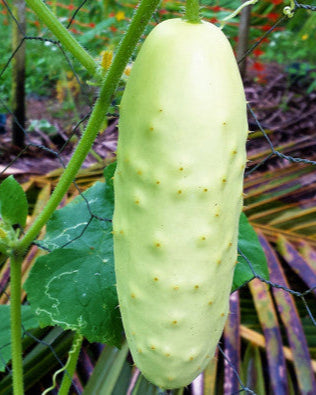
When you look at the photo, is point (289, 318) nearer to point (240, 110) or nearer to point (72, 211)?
point (72, 211)

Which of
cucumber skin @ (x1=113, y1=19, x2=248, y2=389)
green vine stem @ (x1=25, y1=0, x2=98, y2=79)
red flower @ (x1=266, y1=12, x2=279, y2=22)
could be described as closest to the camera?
cucumber skin @ (x1=113, y1=19, x2=248, y2=389)

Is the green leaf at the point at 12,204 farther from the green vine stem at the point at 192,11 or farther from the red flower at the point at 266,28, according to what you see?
the red flower at the point at 266,28

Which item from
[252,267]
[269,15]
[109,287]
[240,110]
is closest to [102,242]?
[109,287]

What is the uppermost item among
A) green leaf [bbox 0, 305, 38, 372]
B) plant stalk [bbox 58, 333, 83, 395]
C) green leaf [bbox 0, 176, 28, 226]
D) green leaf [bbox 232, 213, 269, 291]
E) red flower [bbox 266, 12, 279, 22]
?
red flower [bbox 266, 12, 279, 22]

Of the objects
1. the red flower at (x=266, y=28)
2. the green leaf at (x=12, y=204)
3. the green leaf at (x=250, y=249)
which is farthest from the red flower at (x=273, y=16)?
the green leaf at (x=12, y=204)

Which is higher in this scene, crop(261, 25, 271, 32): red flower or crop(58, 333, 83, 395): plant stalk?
crop(261, 25, 271, 32): red flower

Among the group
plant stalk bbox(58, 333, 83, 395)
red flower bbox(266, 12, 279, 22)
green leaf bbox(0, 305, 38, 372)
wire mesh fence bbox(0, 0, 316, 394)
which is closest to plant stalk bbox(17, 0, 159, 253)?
wire mesh fence bbox(0, 0, 316, 394)

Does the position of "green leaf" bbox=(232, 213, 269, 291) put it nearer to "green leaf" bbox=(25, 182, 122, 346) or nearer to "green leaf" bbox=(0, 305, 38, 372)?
"green leaf" bbox=(25, 182, 122, 346)

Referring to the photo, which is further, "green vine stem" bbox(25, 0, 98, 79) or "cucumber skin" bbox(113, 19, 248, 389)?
"green vine stem" bbox(25, 0, 98, 79)
